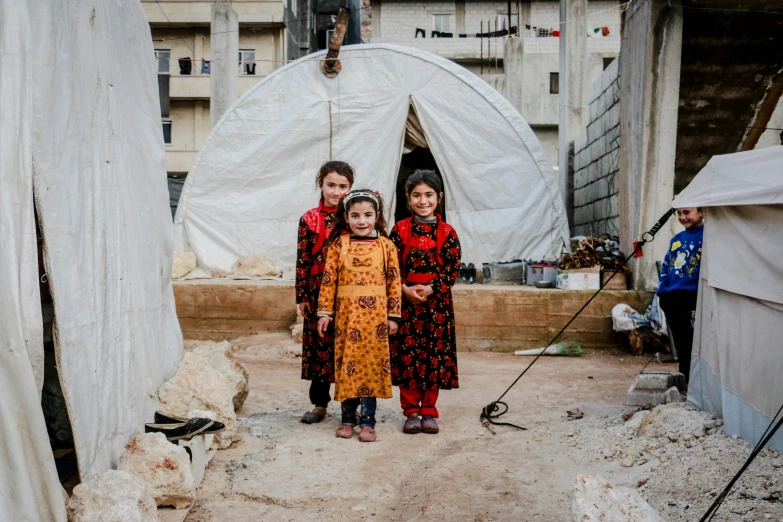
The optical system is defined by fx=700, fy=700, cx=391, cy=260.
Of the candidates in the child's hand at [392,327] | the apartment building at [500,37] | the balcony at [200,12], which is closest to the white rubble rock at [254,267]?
the child's hand at [392,327]

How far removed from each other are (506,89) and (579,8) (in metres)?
6.10

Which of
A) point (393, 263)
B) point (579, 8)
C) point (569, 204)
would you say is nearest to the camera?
point (393, 263)

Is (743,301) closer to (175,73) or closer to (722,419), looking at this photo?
(722,419)

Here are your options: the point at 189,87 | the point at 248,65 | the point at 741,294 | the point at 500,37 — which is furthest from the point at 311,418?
the point at 189,87

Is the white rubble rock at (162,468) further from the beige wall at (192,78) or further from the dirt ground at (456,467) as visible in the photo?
the beige wall at (192,78)

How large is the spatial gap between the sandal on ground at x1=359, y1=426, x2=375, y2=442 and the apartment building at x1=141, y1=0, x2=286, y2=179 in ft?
58.7

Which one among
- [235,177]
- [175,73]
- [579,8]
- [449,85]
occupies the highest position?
[175,73]

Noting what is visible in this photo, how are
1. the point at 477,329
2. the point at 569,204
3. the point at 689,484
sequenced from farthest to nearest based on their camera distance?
the point at 569,204
the point at 477,329
the point at 689,484

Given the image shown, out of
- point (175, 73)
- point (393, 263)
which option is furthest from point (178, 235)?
point (175, 73)

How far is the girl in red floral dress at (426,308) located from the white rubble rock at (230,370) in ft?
2.98

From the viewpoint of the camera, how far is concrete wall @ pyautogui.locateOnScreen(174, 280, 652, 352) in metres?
6.24

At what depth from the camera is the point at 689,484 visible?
2602mm

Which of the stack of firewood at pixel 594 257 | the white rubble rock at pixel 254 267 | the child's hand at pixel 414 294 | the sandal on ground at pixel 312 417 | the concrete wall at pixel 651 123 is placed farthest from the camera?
the white rubble rock at pixel 254 267

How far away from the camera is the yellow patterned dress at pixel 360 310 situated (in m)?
3.48
